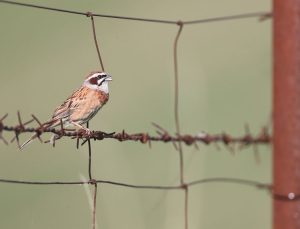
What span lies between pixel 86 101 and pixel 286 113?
2.22 meters

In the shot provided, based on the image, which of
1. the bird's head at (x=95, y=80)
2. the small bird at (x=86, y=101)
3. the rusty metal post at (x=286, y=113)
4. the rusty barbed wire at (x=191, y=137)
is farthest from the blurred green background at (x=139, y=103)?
the rusty metal post at (x=286, y=113)

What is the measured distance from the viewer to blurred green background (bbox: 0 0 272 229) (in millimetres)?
7207

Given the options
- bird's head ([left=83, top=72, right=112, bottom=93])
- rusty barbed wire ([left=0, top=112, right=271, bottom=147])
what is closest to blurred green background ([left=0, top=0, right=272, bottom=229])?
bird's head ([left=83, top=72, right=112, bottom=93])

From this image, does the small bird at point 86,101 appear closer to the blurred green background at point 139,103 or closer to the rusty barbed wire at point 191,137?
the blurred green background at point 139,103

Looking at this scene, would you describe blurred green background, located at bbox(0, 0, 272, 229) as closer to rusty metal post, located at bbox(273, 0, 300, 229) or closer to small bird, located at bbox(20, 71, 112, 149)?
small bird, located at bbox(20, 71, 112, 149)

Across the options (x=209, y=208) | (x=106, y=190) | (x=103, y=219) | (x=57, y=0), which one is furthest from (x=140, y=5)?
(x=103, y=219)

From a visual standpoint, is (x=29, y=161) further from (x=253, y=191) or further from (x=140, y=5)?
(x=140, y=5)

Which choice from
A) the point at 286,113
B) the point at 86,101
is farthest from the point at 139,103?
Answer: the point at 286,113

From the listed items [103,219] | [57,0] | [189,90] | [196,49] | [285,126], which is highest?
[57,0]

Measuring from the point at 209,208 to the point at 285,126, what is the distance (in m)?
5.97

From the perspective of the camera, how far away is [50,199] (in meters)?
9.05

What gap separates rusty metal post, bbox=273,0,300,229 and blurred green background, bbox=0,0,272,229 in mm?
1984

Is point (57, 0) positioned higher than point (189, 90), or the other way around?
point (57, 0)

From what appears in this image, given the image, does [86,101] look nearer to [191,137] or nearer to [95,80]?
[95,80]
